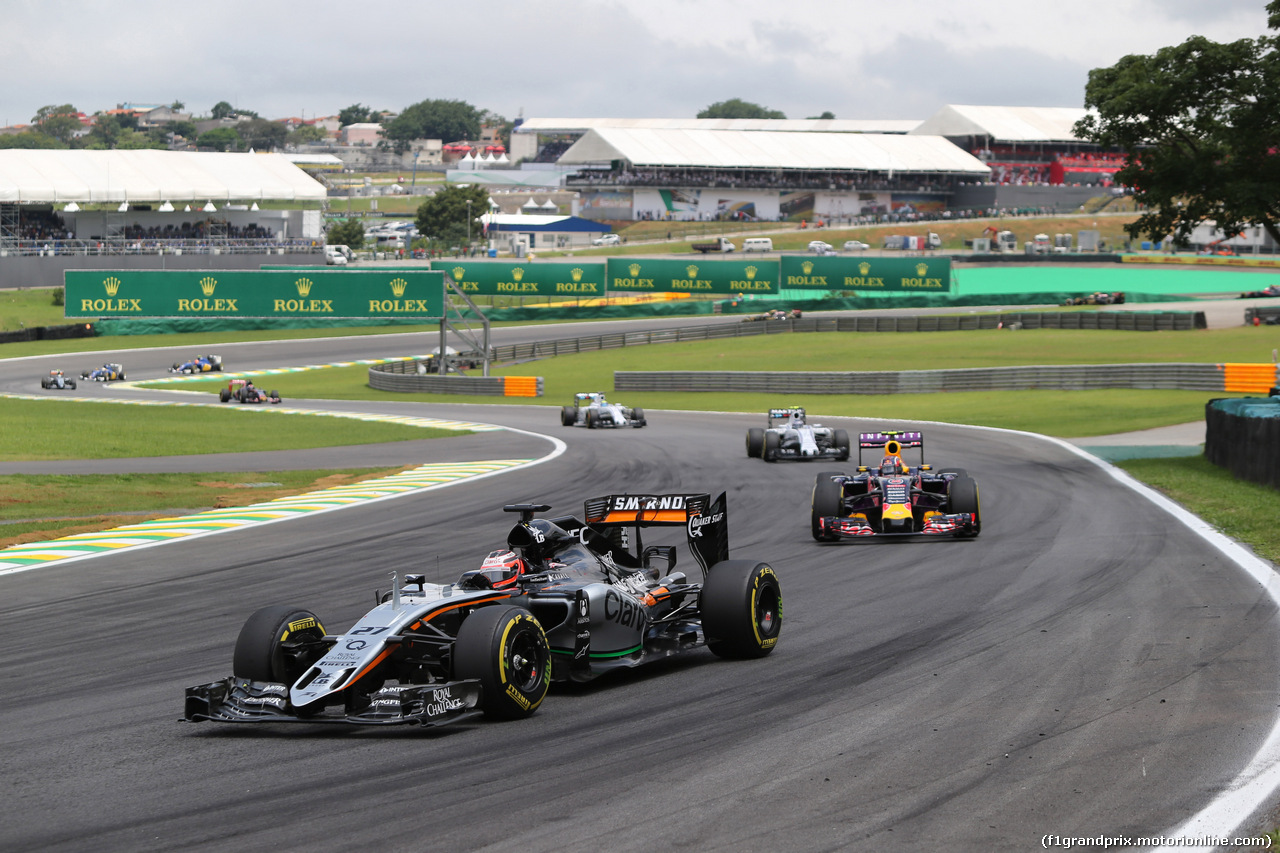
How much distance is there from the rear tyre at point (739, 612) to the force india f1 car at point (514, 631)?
0.01 meters

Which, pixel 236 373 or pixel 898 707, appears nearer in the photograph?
pixel 898 707

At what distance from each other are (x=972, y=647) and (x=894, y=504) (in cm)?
719

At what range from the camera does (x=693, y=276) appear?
83.7 meters

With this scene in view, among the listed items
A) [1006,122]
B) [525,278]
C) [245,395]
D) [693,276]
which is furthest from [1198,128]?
[1006,122]

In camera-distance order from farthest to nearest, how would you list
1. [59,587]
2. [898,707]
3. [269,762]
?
[59,587] → [898,707] → [269,762]

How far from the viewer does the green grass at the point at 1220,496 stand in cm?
1738

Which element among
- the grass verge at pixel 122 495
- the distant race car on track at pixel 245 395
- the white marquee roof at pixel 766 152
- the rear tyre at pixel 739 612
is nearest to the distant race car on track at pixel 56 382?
the distant race car on track at pixel 245 395

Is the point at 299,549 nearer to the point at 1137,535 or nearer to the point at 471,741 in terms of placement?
the point at 471,741

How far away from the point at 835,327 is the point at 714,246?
47298 millimetres

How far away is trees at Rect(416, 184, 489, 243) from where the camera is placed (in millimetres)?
133688

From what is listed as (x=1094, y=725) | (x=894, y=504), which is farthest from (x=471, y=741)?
(x=894, y=504)

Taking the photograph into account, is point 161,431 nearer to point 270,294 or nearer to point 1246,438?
point 270,294

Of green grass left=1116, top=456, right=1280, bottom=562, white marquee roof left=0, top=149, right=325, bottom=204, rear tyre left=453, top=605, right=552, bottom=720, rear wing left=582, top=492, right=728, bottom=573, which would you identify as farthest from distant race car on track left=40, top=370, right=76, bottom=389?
rear tyre left=453, top=605, right=552, bottom=720

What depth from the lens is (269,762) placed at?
26.9ft
